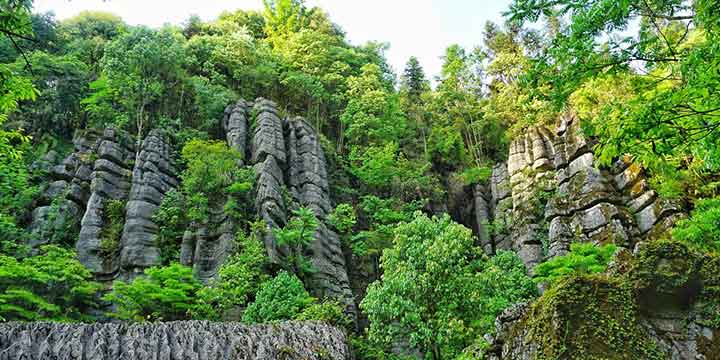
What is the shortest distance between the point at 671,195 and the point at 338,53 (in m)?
18.7

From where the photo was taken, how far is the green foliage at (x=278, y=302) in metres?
13.6

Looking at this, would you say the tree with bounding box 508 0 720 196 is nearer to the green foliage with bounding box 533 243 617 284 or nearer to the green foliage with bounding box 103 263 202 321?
the green foliage with bounding box 533 243 617 284

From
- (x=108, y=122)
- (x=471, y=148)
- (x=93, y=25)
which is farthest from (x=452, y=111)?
(x=93, y=25)

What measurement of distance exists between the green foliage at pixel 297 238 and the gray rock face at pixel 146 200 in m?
4.14

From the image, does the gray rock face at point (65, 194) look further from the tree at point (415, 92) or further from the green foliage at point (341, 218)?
the tree at point (415, 92)

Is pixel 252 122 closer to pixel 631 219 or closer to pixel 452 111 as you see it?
pixel 452 111

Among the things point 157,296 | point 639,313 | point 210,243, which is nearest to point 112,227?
point 210,243

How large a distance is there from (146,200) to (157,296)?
581cm

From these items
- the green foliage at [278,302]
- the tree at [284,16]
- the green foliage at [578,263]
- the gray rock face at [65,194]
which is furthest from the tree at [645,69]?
the tree at [284,16]

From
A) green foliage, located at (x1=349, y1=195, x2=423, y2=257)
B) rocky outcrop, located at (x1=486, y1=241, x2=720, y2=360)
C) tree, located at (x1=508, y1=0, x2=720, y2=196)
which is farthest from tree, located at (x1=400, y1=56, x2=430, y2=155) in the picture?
rocky outcrop, located at (x1=486, y1=241, x2=720, y2=360)

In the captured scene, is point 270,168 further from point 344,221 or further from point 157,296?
point 157,296

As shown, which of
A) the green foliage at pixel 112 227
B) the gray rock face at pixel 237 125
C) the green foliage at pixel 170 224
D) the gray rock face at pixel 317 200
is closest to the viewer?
the green foliage at pixel 112 227

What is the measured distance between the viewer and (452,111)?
28688 millimetres

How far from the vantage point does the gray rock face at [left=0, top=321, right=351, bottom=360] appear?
8672 mm
